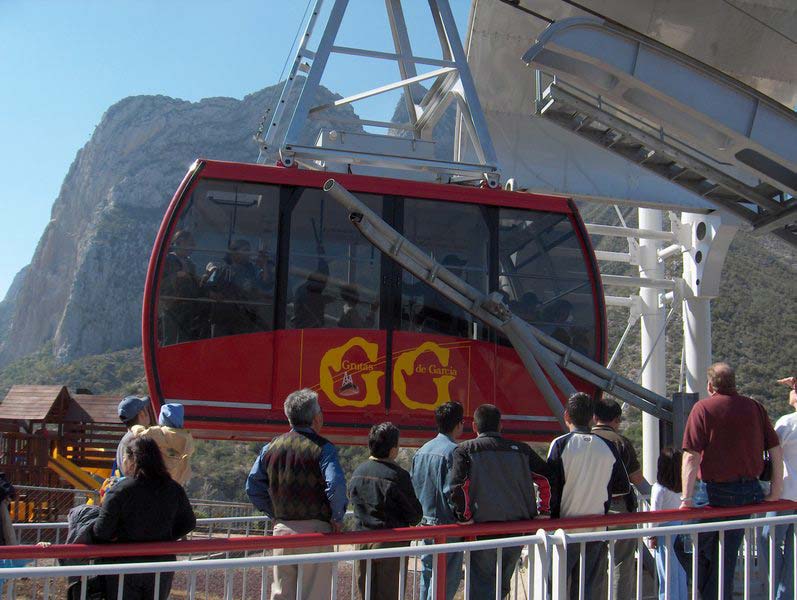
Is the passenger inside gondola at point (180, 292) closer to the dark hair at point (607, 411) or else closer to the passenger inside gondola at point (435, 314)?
the passenger inside gondola at point (435, 314)

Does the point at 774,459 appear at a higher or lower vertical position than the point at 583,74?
lower

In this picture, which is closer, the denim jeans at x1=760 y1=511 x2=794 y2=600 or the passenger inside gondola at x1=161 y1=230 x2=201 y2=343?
the denim jeans at x1=760 y1=511 x2=794 y2=600

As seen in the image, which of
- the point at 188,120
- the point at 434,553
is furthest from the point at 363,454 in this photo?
the point at 188,120

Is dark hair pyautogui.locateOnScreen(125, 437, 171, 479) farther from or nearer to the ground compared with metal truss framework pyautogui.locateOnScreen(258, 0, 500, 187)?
nearer to the ground

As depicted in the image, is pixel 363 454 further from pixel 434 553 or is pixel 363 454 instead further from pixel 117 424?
pixel 434 553

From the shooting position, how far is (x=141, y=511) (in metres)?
4.18

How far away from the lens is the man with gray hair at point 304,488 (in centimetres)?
457

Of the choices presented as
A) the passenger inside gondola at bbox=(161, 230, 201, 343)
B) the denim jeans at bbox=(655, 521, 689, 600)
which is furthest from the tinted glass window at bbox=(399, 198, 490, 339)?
the denim jeans at bbox=(655, 521, 689, 600)

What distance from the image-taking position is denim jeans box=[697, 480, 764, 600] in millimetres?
5125

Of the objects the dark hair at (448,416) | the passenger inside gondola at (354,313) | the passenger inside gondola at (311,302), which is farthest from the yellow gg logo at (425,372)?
the dark hair at (448,416)

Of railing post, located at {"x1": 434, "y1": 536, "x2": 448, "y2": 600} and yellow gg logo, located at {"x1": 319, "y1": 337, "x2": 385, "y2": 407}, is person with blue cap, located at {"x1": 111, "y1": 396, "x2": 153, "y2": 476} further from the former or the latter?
yellow gg logo, located at {"x1": 319, "y1": 337, "x2": 385, "y2": 407}

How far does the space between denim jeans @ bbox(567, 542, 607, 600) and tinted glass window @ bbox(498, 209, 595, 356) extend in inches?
153

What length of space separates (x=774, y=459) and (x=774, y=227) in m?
3.89

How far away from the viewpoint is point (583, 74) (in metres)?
7.66
